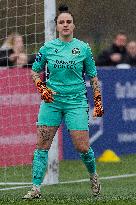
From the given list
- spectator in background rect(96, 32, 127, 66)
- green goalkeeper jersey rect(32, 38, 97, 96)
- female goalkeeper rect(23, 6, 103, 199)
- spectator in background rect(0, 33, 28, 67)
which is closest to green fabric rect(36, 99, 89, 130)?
female goalkeeper rect(23, 6, 103, 199)

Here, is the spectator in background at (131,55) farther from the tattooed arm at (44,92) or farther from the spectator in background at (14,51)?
the tattooed arm at (44,92)

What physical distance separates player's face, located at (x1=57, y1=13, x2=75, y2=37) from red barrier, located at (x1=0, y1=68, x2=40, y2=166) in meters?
4.37

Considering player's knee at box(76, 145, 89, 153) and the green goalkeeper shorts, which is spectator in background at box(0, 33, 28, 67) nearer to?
the green goalkeeper shorts

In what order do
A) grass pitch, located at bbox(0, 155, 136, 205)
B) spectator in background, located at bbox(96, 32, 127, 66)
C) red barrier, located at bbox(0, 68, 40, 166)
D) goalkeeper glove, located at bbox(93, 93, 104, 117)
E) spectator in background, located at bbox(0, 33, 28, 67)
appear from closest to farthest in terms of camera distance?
grass pitch, located at bbox(0, 155, 136, 205), goalkeeper glove, located at bbox(93, 93, 104, 117), spectator in background, located at bbox(0, 33, 28, 67), red barrier, located at bbox(0, 68, 40, 166), spectator in background, located at bbox(96, 32, 127, 66)

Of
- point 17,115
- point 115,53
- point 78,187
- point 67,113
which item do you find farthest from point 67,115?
point 115,53

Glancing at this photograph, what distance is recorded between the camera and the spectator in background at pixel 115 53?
22.5 metres

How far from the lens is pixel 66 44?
13789 millimetres

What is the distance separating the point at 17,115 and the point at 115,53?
5154 millimetres

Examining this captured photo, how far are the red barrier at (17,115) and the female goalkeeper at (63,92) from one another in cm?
417

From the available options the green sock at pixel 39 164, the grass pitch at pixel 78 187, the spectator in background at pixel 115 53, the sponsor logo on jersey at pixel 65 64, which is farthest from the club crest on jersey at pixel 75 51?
the spectator in background at pixel 115 53


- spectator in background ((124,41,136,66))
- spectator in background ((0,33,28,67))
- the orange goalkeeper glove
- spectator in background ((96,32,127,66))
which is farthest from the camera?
spectator in background ((124,41,136,66))

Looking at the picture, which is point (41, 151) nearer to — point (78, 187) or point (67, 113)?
point (67, 113)

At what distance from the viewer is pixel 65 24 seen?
13656 mm

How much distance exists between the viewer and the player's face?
1366cm
